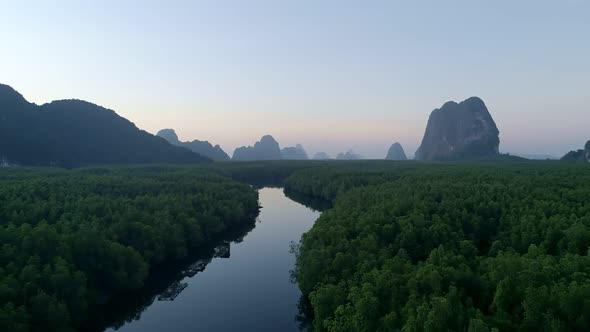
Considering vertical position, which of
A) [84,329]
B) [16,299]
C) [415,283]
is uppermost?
[415,283]

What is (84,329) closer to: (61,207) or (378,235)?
(61,207)

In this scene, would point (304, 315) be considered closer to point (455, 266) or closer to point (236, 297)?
point (236, 297)

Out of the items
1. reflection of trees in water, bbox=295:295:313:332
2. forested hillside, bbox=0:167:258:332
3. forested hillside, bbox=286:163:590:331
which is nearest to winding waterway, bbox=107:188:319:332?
reflection of trees in water, bbox=295:295:313:332

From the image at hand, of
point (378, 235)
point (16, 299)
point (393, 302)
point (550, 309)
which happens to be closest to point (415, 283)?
point (393, 302)

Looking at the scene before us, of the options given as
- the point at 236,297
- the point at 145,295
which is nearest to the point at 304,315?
the point at 236,297

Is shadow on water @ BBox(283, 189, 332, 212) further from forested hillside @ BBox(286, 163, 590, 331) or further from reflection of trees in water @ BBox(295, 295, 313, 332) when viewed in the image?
reflection of trees in water @ BBox(295, 295, 313, 332)
